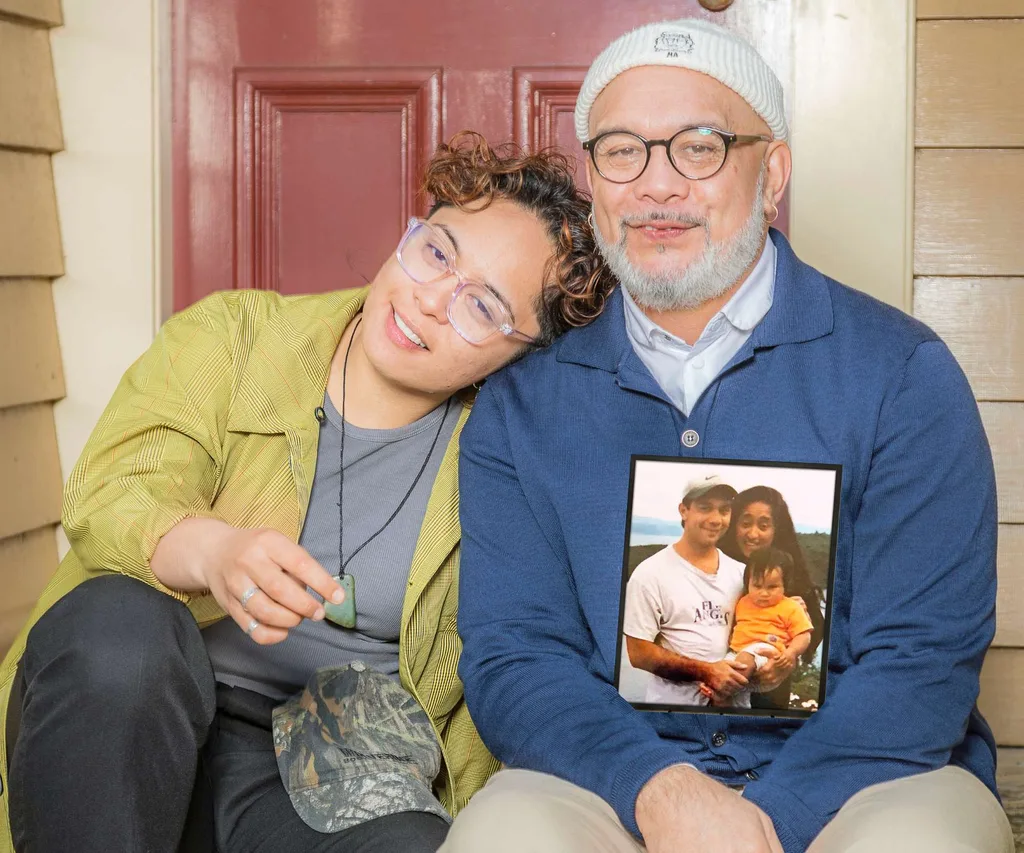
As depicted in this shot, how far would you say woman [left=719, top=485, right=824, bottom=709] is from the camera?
1.35m

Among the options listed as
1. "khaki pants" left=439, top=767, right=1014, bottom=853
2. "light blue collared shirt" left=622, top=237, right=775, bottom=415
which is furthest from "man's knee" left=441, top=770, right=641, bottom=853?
"light blue collared shirt" left=622, top=237, right=775, bottom=415

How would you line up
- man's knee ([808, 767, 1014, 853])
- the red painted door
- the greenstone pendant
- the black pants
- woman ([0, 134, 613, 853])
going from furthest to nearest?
the red painted door < the greenstone pendant < woman ([0, 134, 613, 853]) < the black pants < man's knee ([808, 767, 1014, 853])

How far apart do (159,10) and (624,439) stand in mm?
1317

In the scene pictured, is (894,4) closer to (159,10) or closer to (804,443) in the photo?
(804,443)

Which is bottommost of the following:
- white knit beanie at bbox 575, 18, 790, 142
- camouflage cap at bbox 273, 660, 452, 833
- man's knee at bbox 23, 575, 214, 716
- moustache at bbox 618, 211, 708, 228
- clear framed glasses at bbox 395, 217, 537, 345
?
camouflage cap at bbox 273, 660, 452, 833

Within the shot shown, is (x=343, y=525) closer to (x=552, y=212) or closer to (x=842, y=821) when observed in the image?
(x=552, y=212)

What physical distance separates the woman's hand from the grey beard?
55cm

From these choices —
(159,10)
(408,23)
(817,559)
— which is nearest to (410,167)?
(408,23)

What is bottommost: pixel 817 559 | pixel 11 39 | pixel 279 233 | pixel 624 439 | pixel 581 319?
pixel 817 559

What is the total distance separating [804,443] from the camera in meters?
1.43

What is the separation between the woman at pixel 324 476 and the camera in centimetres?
146

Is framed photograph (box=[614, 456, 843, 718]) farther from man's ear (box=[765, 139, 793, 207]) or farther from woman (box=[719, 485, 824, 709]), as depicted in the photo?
man's ear (box=[765, 139, 793, 207])

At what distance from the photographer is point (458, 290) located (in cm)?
160

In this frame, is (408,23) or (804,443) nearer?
(804,443)
